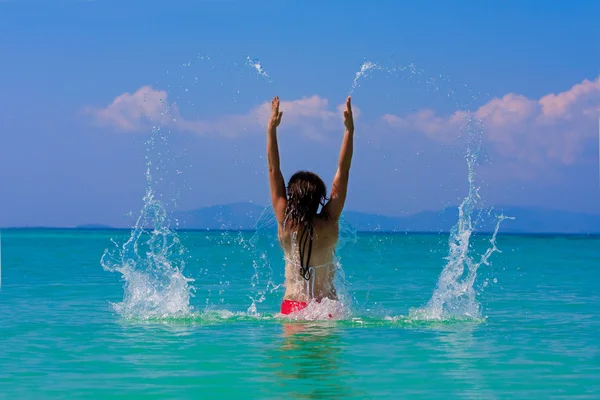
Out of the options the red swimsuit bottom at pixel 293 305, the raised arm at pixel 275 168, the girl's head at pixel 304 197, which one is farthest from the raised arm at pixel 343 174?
the red swimsuit bottom at pixel 293 305

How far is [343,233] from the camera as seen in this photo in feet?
34.8

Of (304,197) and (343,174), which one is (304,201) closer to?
(304,197)

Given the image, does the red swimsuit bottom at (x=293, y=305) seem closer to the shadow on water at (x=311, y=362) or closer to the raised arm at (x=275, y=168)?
the shadow on water at (x=311, y=362)

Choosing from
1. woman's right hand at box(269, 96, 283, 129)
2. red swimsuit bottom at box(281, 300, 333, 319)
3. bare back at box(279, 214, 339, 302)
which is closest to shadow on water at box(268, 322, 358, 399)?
red swimsuit bottom at box(281, 300, 333, 319)

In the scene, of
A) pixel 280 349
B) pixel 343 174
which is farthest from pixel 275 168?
pixel 280 349

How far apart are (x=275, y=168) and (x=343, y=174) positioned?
674 mm

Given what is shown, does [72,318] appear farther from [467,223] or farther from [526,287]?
[526,287]

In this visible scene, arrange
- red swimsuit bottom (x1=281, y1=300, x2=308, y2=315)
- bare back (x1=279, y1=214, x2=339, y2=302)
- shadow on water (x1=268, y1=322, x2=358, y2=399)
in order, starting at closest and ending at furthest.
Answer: shadow on water (x1=268, y1=322, x2=358, y2=399) < bare back (x1=279, y1=214, x2=339, y2=302) < red swimsuit bottom (x1=281, y1=300, x2=308, y2=315)

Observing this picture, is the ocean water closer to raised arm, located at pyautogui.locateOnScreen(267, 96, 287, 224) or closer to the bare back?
the bare back

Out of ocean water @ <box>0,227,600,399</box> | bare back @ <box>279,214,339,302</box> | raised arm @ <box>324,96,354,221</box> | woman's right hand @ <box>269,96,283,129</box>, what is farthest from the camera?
bare back @ <box>279,214,339,302</box>

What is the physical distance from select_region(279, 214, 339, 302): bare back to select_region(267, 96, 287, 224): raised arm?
0.25m

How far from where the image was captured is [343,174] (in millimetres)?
9102

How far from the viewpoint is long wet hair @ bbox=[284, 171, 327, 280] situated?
364 inches

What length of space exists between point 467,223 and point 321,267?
9.86 feet
